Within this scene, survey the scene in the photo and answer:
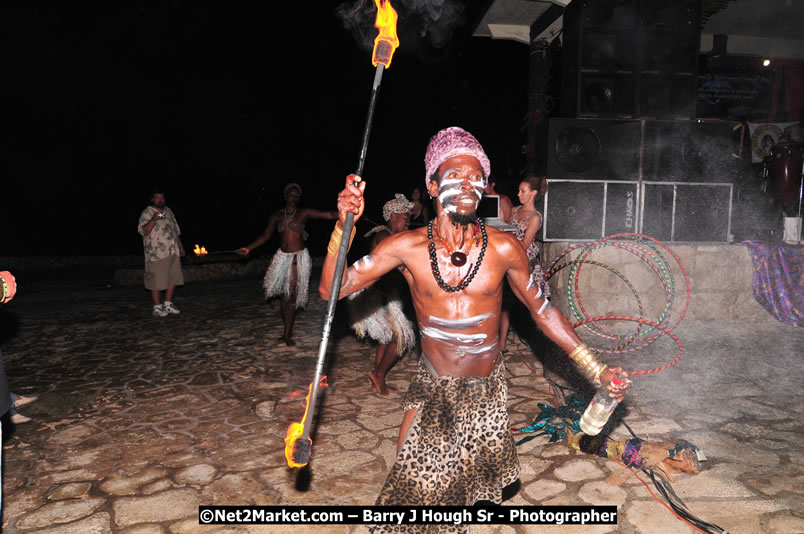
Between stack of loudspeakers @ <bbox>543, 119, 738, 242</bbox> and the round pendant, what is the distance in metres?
6.31

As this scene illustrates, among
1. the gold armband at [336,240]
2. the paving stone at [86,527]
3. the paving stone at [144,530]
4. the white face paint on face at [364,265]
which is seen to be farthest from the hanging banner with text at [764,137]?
the paving stone at [86,527]

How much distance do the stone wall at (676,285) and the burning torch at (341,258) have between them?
20.6 ft

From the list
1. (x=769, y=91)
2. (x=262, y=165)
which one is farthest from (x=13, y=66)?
(x=769, y=91)

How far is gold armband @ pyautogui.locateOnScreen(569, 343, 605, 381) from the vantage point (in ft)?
8.85

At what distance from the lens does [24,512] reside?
12.0 feet

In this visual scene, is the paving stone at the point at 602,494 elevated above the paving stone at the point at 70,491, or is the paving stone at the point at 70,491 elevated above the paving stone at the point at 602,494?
the paving stone at the point at 602,494

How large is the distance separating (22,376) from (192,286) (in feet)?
23.8

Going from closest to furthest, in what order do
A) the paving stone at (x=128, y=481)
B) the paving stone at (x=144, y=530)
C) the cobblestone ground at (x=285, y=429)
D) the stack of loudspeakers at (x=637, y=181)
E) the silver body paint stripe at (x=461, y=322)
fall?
the silver body paint stripe at (x=461, y=322) < the paving stone at (x=144, y=530) < the cobblestone ground at (x=285, y=429) < the paving stone at (x=128, y=481) < the stack of loudspeakers at (x=637, y=181)

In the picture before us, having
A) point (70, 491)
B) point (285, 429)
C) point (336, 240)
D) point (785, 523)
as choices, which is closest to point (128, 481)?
point (70, 491)

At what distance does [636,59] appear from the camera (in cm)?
888

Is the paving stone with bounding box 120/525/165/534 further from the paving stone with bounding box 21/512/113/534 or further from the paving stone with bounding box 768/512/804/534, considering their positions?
the paving stone with bounding box 768/512/804/534

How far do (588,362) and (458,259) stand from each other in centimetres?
88

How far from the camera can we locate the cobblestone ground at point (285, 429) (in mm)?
3629

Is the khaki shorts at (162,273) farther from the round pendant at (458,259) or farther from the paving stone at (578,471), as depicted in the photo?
the round pendant at (458,259)
